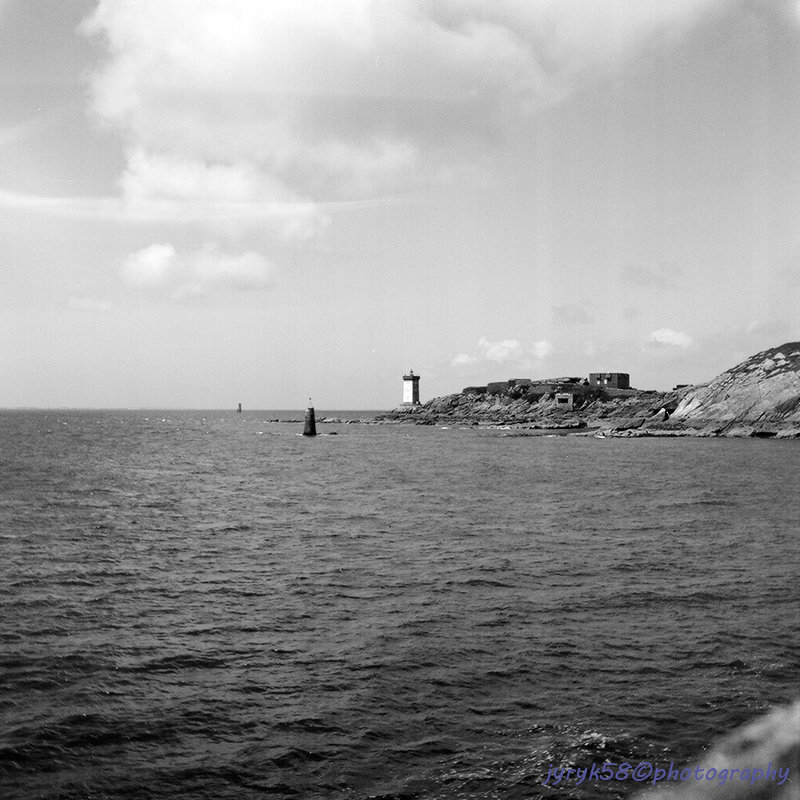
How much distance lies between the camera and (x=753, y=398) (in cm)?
11206

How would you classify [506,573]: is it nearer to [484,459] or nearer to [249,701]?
[249,701]

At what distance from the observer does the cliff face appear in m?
106

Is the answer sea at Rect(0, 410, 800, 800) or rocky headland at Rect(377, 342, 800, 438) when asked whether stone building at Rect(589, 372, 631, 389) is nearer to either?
rocky headland at Rect(377, 342, 800, 438)

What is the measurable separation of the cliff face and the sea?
80.1 metres

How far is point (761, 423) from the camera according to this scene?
106688 millimetres

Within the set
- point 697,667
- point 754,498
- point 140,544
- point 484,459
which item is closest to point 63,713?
point 697,667

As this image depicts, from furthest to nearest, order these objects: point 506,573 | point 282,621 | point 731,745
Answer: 1. point 506,573
2. point 282,621
3. point 731,745

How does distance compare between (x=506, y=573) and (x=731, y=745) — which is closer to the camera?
(x=731, y=745)

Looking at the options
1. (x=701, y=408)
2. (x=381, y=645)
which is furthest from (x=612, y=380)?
(x=381, y=645)

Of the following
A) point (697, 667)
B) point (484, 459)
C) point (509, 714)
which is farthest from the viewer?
point (484, 459)

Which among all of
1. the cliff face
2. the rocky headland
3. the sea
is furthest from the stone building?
the sea

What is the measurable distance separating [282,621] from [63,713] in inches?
236

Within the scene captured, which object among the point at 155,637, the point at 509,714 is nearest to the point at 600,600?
the point at 509,714

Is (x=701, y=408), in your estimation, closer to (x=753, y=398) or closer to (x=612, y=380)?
(x=753, y=398)
